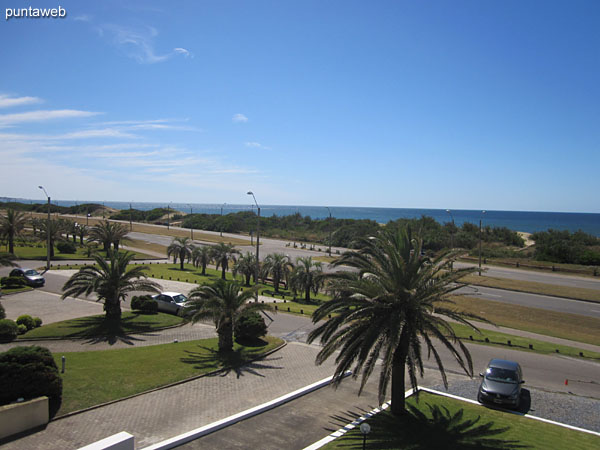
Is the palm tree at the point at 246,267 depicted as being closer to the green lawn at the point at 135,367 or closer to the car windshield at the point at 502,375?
the green lawn at the point at 135,367

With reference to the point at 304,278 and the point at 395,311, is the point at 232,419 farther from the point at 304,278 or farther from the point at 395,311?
the point at 304,278

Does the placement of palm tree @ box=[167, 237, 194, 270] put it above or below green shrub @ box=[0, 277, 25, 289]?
above

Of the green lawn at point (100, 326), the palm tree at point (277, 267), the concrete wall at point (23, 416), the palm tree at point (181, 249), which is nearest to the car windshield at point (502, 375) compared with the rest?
the concrete wall at point (23, 416)

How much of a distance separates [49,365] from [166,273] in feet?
95.1

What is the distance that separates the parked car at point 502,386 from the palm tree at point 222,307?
895 centimetres

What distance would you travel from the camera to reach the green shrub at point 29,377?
10680 millimetres

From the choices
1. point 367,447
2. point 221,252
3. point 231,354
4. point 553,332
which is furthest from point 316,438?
point 221,252

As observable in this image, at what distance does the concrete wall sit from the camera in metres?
9.80

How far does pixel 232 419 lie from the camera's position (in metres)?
11.3

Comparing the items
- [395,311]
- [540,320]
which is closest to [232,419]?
[395,311]

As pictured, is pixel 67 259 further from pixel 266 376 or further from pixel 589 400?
pixel 589 400

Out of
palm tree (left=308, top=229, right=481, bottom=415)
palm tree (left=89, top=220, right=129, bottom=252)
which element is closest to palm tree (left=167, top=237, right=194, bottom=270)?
palm tree (left=89, top=220, right=129, bottom=252)

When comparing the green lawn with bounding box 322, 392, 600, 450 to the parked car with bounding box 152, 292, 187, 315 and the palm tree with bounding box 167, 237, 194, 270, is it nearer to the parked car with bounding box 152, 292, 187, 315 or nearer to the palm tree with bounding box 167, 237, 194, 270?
the parked car with bounding box 152, 292, 187, 315

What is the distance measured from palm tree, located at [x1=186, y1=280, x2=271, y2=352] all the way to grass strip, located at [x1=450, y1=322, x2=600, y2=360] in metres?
12.1
